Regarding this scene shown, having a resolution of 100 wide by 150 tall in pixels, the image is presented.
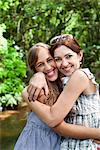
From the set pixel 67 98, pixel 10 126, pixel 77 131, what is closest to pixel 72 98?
pixel 67 98

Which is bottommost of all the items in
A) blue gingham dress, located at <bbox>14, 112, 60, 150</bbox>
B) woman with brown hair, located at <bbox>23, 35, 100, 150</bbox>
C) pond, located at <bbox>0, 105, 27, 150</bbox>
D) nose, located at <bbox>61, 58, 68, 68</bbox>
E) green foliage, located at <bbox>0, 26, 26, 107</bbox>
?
pond, located at <bbox>0, 105, 27, 150</bbox>

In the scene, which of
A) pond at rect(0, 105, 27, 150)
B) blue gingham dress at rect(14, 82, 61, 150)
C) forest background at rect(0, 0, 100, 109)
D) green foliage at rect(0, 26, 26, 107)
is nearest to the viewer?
blue gingham dress at rect(14, 82, 61, 150)

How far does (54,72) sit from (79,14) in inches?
393

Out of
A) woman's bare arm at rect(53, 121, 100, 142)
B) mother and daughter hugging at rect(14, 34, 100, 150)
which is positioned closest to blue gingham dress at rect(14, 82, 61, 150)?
mother and daughter hugging at rect(14, 34, 100, 150)

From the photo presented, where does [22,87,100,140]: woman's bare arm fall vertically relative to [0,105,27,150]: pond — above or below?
above

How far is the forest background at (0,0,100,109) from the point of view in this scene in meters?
10.0

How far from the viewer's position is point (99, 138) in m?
2.04

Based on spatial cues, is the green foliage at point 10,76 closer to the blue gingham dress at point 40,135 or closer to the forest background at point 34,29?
the forest background at point 34,29

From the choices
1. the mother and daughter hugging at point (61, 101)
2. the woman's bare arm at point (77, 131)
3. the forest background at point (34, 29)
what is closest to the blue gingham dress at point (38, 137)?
the mother and daughter hugging at point (61, 101)

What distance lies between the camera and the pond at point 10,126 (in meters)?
6.73

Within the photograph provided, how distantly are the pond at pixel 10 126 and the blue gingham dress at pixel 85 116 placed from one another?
14.6ft

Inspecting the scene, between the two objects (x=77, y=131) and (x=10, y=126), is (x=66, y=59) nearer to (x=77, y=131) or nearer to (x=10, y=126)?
(x=77, y=131)

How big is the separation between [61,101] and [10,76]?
8212mm

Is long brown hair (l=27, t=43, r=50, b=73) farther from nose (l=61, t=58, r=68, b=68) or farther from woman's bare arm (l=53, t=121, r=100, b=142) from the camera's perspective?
woman's bare arm (l=53, t=121, r=100, b=142)
